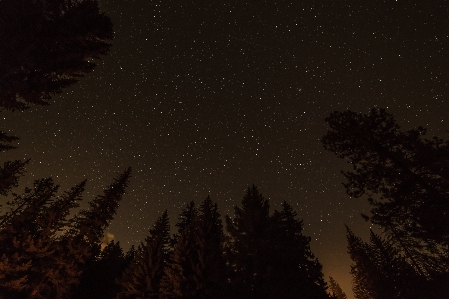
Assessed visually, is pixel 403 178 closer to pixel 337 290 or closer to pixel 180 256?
pixel 180 256

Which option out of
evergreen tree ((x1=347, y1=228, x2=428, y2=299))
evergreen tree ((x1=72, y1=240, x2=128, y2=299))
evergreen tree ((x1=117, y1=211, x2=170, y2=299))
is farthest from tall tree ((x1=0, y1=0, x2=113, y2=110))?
evergreen tree ((x1=347, y1=228, x2=428, y2=299))

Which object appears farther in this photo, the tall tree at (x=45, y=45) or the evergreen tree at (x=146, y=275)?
the evergreen tree at (x=146, y=275)

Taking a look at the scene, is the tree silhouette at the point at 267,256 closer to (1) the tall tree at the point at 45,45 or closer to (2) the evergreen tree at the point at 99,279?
(2) the evergreen tree at the point at 99,279

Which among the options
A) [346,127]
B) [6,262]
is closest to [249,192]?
[346,127]

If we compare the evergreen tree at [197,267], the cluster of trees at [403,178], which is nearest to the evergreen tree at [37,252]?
the evergreen tree at [197,267]

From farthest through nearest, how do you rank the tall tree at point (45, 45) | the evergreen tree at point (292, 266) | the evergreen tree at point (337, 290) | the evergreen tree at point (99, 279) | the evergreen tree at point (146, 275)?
the evergreen tree at point (337, 290) → the evergreen tree at point (99, 279) → the evergreen tree at point (146, 275) → the evergreen tree at point (292, 266) → the tall tree at point (45, 45)

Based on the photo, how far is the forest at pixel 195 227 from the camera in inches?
399

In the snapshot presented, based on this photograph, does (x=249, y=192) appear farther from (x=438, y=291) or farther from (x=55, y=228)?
(x=55, y=228)

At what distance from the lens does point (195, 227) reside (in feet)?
79.5

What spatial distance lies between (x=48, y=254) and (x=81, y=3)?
23.7 metres

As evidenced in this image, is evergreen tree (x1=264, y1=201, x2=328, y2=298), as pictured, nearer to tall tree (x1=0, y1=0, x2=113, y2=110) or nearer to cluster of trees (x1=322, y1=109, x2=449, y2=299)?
cluster of trees (x1=322, y1=109, x2=449, y2=299)

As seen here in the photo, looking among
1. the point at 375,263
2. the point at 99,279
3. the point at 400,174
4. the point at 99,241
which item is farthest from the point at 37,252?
the point at 375,263

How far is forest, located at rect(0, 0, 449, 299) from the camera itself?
10125 millimetres

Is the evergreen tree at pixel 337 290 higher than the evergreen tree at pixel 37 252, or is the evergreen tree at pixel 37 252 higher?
the evergreen tree at pixel 337 290
